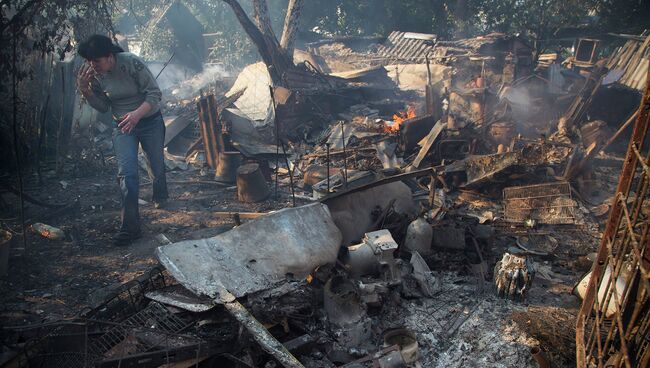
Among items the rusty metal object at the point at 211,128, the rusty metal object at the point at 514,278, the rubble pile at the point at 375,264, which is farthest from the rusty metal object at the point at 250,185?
the rusty metal object at the point at 514,278

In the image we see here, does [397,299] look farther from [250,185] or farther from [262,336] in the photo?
[250,185]

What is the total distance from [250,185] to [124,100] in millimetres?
2455

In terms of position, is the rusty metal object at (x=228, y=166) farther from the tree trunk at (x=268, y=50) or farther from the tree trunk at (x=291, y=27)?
the tree trunk at (x=291, y=27)

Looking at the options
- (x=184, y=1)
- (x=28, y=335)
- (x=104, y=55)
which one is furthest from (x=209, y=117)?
(x=184, y=1)

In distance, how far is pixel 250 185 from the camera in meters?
7.11

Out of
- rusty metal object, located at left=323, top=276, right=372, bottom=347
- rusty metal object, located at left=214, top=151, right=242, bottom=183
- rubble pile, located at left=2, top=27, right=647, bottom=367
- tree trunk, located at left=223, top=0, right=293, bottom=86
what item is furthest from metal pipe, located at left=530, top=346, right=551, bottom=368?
tree trunk, located at left=223, top=0, right=293, bottom=86

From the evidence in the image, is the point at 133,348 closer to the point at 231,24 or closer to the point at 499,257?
the point at 499,257

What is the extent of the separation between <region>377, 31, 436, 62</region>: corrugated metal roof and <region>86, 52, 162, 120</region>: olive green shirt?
16594mm

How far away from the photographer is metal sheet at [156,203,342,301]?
3.52 meters

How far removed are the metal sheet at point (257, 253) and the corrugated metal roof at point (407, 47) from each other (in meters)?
17.4

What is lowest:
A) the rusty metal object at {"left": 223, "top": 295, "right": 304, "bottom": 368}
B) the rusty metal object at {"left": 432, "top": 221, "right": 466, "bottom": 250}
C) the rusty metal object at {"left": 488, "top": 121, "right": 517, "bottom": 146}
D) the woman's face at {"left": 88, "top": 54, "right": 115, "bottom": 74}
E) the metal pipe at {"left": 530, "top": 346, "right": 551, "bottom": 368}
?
the metal pipe at {"left": 530, "top": 346, "right": 551, "bottom": 368}

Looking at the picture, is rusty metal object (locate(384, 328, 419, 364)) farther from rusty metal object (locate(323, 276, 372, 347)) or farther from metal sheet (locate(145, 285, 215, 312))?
metal sheet (locate(145, 285, 215, 312))

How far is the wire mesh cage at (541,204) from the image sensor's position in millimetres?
6406

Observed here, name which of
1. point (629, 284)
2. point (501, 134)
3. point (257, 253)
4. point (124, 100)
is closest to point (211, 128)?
point (124, 100)
